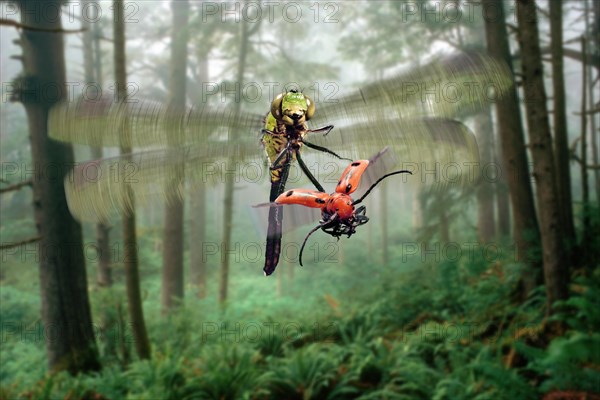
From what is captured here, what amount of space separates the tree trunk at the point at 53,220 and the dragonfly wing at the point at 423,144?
383cm

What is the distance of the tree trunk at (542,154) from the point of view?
17.0 ft

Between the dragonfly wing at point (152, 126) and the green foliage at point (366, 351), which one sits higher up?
the dragonfly wing at point (152, 126)

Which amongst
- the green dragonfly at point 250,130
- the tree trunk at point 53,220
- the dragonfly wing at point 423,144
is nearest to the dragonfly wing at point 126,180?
the green dragonfly at point 250,130

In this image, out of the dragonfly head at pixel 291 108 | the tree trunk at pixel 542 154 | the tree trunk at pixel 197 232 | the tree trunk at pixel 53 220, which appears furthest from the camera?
the tree trunk at pixel 197 232

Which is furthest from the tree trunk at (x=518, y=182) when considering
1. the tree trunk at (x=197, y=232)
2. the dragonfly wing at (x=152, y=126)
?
the tree trunk at (x=197, y=232)

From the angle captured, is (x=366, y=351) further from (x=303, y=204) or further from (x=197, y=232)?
(x=197, y=232)

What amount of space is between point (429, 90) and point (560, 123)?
6.26m

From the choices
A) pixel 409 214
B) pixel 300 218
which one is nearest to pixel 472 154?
pixel 300 218

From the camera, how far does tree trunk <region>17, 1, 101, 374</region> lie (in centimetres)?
505

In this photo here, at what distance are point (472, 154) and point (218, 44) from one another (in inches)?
440

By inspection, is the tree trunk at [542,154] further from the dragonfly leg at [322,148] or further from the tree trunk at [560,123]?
the dragonfly leg at [322,148]

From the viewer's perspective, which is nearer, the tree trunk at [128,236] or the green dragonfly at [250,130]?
the green dragonfly at [250,130]

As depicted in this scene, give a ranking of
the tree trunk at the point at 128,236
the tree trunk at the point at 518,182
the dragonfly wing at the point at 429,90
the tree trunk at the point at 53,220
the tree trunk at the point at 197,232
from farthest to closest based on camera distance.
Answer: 1. the tree trunk at the point at 197,232
2. the tree trunk at the point at 518,182
3. the tree trunk at the point at 53,220
4. the tree trunk at the point at 128,236
5. the dragonfly wing at the point at 429,90

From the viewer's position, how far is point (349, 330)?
9.16m
